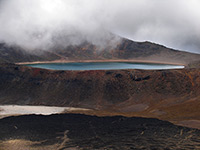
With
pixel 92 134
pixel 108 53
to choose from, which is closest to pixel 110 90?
pixel 92 134

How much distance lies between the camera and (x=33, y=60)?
482ft

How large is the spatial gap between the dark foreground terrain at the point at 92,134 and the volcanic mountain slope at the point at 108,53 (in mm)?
109113

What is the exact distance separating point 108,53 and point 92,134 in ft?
480

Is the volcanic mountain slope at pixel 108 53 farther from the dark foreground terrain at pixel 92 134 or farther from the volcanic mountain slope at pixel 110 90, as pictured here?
the dark foreground terrain at pixel 92 134

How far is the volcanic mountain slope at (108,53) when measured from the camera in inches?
5959

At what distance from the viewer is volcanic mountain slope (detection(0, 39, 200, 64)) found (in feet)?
497

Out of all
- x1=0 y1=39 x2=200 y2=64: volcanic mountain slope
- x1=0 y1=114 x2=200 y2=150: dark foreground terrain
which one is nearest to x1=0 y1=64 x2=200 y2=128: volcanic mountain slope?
x1=0 y1=114 x2=200 y2=150: dark foreground terrain

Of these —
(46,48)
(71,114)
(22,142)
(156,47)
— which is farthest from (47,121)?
(156,47)

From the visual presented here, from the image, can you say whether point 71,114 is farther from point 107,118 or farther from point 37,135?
point 37,135

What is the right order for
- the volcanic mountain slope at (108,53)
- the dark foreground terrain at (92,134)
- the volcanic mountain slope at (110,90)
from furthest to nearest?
the volcanic mountain slope at (108,53)
the volcanic mountain slope at (110,90)
the dark foreground terrain at (92,134)

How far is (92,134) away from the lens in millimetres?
34844

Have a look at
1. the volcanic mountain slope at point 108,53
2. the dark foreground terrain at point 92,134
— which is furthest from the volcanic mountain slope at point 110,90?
the volcanic mountain slope at point 108,53

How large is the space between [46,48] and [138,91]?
124073 mm

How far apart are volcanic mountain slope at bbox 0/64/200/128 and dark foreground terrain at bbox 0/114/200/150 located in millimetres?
7420
